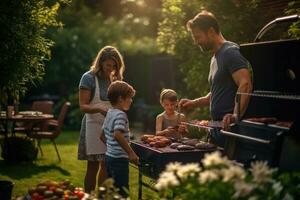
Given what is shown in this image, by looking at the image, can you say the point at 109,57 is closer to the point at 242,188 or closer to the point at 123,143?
the point at 123,143

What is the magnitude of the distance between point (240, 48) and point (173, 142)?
1100 mm

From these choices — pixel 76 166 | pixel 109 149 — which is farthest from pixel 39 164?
pixel 109 149

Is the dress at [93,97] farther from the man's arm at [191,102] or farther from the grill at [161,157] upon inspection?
the grill at [161,157]

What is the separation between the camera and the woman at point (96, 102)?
5867mm

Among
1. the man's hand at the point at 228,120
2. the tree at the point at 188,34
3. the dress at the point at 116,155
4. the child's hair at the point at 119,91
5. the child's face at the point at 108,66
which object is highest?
the tree at the point at 188,34

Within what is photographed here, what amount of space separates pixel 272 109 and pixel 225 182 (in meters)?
1.72

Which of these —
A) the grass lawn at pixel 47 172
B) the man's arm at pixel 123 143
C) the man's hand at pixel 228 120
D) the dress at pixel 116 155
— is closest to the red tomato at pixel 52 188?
the dress at pixel 116 155

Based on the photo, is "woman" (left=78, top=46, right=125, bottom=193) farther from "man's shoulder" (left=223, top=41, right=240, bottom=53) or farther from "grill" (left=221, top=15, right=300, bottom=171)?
"grill" (left=221, top=15, right=300, bottom=171)

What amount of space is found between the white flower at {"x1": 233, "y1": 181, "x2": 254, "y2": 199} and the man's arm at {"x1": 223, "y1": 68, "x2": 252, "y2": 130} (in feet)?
4.74

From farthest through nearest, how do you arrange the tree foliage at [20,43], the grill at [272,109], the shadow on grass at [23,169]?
the shadow on grass at [23,169] < the tree foliage at [20,43] < the grill at [272,109]

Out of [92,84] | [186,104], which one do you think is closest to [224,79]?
[186,104]

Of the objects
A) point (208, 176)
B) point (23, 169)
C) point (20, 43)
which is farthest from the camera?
point (23, 169)

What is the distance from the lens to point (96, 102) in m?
5.98

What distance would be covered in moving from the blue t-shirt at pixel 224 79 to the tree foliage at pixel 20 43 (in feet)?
8.68
